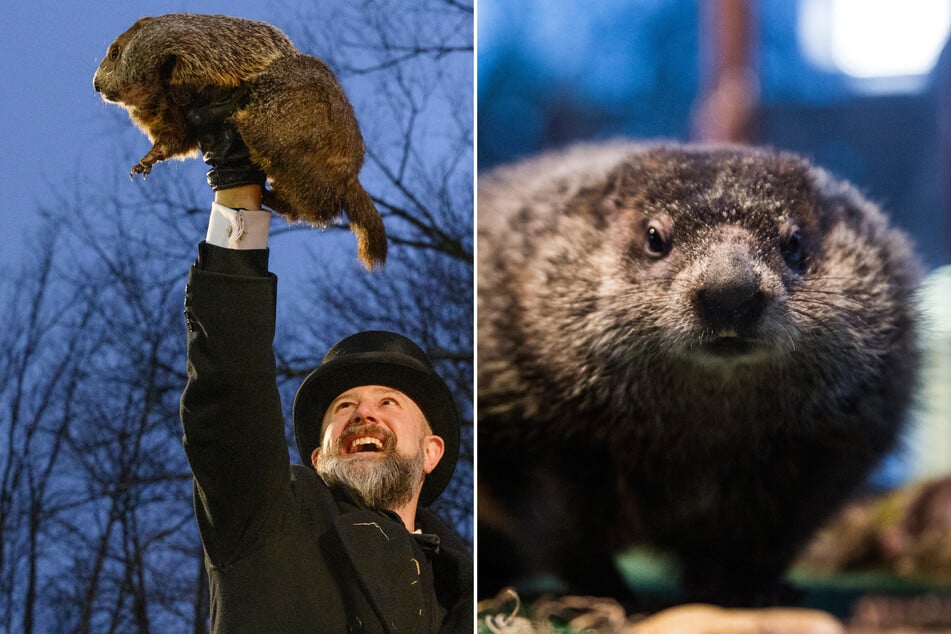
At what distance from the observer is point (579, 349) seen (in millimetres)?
2512

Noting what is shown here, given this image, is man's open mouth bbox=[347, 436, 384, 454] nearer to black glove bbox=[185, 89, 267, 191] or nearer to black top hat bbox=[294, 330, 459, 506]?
black top hat bbox=[294, 330, 459, 506]

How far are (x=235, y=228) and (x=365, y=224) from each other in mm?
304

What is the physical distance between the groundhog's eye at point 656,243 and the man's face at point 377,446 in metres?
0.72

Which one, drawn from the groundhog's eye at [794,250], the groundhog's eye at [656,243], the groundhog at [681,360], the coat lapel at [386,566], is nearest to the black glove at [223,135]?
the coat lapel at [386,566]

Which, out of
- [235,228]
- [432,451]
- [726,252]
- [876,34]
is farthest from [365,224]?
[876,34]

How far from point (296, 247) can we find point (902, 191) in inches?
63.1

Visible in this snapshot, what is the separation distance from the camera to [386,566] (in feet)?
6.76

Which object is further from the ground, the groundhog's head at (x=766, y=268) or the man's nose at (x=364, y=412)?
the groundhog's head at (x=766, y=268)

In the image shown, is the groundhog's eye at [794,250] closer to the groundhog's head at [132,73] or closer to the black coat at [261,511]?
the black coat at [261,511]

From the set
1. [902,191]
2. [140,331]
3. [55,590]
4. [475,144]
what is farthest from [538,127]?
[55,590]

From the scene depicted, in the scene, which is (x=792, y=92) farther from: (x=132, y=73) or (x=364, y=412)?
(x=132, y=73)

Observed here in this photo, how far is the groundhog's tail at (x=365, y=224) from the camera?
6.51ft

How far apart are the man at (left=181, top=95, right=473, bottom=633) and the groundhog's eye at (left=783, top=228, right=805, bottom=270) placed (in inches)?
36.2

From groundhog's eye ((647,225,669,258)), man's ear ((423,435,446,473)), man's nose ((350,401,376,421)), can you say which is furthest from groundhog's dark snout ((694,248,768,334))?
man's nose ((350,401,376,421))
